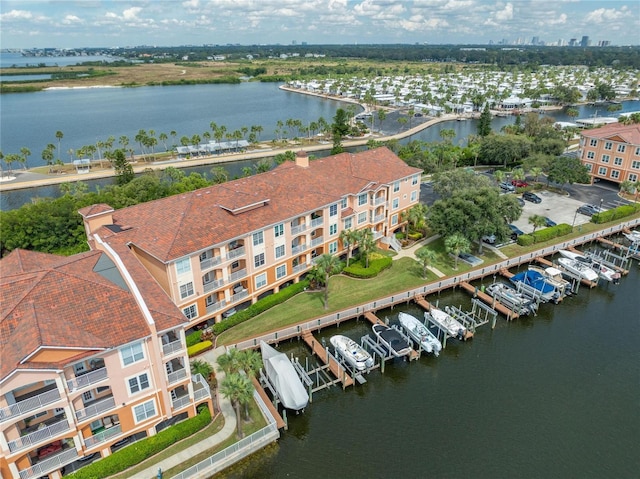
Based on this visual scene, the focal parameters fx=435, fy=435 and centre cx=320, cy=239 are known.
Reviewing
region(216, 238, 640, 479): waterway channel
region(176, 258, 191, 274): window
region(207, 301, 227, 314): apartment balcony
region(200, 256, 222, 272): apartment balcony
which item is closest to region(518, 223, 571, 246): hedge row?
region(216, 238, 640, 479): waterway channel

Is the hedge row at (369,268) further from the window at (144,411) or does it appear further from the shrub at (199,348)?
the window at (144,411)

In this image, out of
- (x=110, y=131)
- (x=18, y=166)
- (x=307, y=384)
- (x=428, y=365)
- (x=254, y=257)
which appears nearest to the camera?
(x=307, y=384)

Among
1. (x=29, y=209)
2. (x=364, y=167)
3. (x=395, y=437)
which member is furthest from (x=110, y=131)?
(x=395, y=437)

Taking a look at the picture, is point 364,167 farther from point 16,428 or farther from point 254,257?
point 16,428

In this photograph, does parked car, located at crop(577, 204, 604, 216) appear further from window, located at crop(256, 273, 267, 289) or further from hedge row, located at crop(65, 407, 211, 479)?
hedge row, located at crop(65, 407, 211, 479)

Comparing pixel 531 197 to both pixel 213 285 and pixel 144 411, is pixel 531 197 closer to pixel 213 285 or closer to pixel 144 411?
pixel 213 285

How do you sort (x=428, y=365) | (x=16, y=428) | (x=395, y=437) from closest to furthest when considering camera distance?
1. (x=16, y=428)
2. (x=395, y=437)
3. (x=428, y=365)

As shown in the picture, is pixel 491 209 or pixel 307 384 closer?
pixel 307 384
